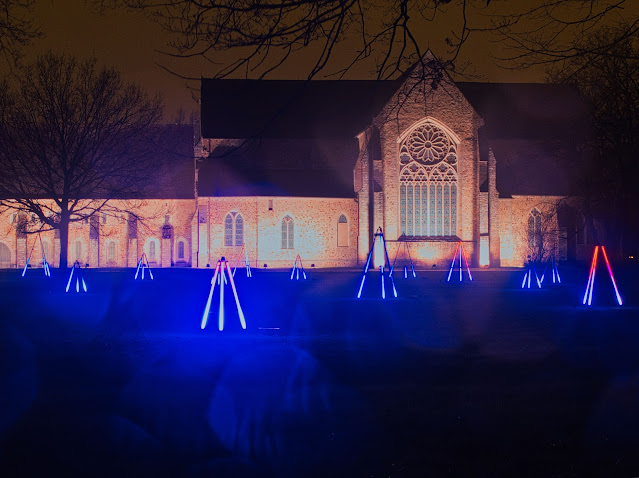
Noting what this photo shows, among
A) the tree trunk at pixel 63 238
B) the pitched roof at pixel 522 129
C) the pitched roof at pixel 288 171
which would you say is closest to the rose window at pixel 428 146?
the pitched roof at pixel 522 129

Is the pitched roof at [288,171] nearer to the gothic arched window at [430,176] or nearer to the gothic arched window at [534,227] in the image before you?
the gothic arched window at [430,176]

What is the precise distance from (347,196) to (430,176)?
5.68m

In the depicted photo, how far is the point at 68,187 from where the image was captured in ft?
125

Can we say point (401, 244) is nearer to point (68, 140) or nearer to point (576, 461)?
point (68, 140)

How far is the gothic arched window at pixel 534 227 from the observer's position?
53.3m

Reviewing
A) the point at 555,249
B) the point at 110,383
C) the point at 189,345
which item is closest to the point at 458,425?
the point at 110,383

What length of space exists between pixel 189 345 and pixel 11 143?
83.2 feet

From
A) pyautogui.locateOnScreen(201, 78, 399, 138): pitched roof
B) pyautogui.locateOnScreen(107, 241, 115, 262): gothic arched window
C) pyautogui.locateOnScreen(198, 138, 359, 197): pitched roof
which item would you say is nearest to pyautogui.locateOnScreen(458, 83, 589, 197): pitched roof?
pyautogui.locateOnScreen(201, 78, 399, 138): pitched roof

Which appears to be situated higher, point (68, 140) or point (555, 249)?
point (68, 140)

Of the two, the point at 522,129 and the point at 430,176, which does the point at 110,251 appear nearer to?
the point at 430,176

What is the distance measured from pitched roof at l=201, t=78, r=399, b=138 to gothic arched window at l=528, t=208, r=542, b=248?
13142 mm

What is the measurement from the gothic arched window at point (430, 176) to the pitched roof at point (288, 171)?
4377 mm

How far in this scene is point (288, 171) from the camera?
188ft

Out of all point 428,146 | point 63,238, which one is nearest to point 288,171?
point 428,146
